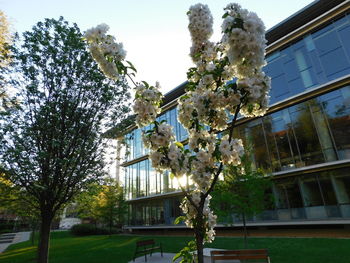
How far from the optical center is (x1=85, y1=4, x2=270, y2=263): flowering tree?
95.0 inches

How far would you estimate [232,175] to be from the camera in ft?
42.3

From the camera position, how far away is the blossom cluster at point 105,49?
2830 millimetres

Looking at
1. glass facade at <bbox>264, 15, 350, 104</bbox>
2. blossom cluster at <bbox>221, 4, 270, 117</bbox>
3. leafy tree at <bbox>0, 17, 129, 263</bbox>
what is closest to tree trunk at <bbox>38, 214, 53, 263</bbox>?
leafy tree at <bbox>0, 17, 129, 263</bbox>

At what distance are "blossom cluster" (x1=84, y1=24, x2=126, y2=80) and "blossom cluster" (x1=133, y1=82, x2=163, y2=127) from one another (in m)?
0.40

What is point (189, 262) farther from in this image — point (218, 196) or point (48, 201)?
point (218, 196)

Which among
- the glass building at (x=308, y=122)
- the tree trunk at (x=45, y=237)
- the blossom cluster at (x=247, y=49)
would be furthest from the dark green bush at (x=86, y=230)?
the blossom cluster at (x=247, y=49)

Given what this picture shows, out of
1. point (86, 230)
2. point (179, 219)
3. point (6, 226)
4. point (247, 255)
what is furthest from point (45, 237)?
point (6, 226)

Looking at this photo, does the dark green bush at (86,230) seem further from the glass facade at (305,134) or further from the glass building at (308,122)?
the glass facade at (305,134)

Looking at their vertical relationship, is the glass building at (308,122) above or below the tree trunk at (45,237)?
above

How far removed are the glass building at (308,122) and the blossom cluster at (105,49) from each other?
43.1ft

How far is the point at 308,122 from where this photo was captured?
18750 millimetres

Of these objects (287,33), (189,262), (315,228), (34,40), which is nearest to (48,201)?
(34,40)

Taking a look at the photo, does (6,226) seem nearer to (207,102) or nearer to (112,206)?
(112,206)

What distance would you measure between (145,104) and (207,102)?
792 millimetres
